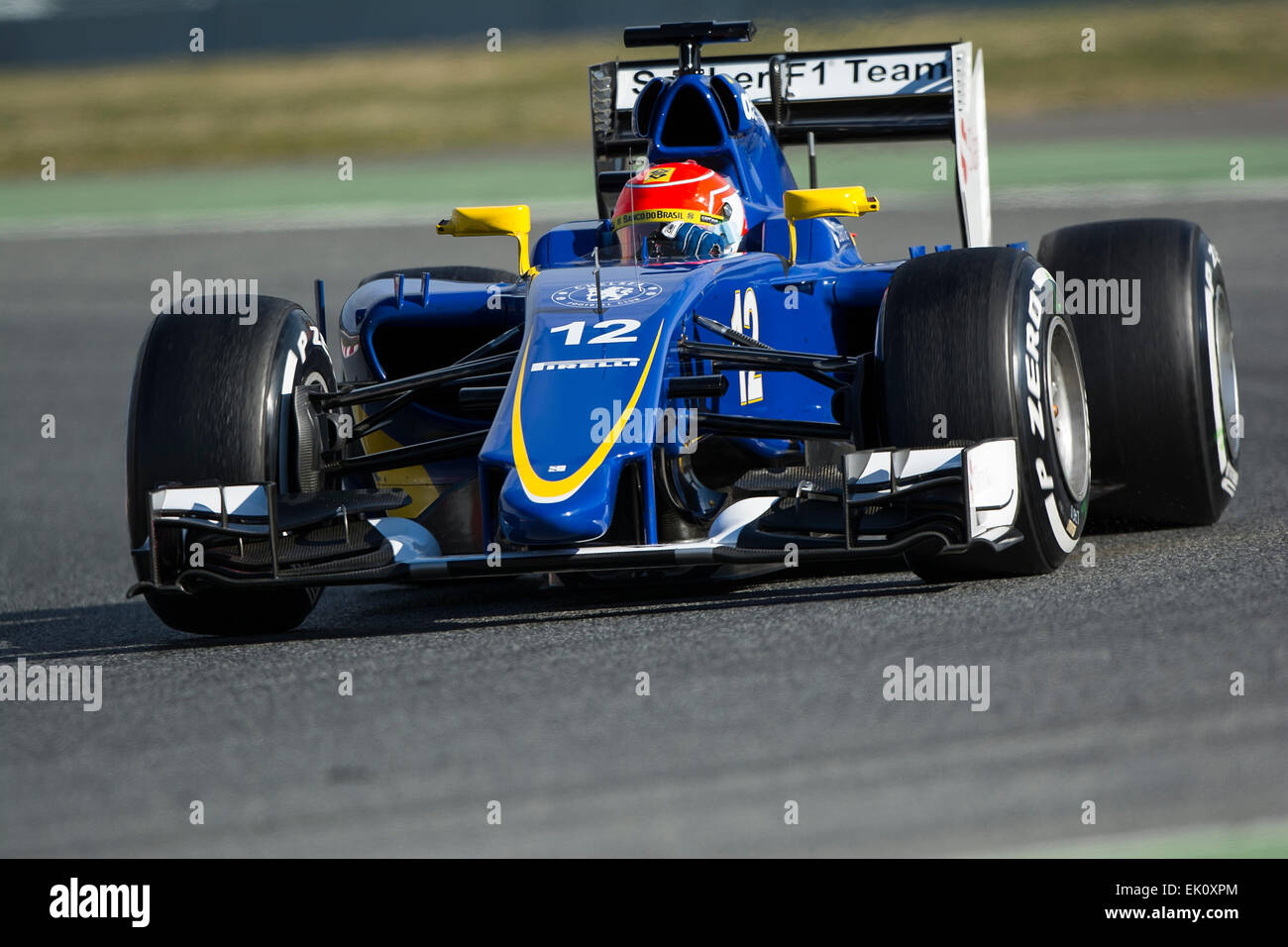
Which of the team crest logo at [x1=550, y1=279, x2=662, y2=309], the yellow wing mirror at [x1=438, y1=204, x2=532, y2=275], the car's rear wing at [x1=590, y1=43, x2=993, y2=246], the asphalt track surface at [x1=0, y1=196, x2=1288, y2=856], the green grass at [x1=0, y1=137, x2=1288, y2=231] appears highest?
the green grass at [x1=0, y1=137, x2=1288, y2=231]

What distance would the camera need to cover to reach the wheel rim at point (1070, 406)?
6.61m

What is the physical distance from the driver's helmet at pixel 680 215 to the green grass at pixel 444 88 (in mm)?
20308

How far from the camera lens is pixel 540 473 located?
5750 mm

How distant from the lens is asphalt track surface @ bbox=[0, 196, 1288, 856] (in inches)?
161

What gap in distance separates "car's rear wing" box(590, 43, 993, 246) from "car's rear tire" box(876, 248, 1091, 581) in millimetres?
2255

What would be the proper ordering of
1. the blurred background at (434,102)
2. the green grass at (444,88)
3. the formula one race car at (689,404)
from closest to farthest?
the formula one race car at (689,404) → the blurred background at (434,102) → the green grass at (444,88)

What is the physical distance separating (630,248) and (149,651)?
2390 millimetres

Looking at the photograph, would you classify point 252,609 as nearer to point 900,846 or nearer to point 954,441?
point 954,441

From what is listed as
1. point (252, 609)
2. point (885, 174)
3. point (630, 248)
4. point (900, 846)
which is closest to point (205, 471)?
point (252, 609)

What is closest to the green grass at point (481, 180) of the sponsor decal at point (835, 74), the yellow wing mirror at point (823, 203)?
the sponsor decal at point (835, 74)

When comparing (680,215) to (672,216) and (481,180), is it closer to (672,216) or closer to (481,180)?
(672,216)

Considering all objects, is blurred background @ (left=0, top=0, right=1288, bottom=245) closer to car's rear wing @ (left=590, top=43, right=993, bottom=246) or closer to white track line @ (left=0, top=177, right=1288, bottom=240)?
white track line @ (left=0, top=177, right=1288, bottom=240)

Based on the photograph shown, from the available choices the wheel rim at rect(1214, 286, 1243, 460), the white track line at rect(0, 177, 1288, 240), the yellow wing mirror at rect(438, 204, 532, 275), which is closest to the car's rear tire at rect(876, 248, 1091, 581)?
the wheel rim at rect(1214, 286, 1243, 460)

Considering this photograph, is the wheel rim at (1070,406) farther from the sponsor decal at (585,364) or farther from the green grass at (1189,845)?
the green grass at (1189,845)
